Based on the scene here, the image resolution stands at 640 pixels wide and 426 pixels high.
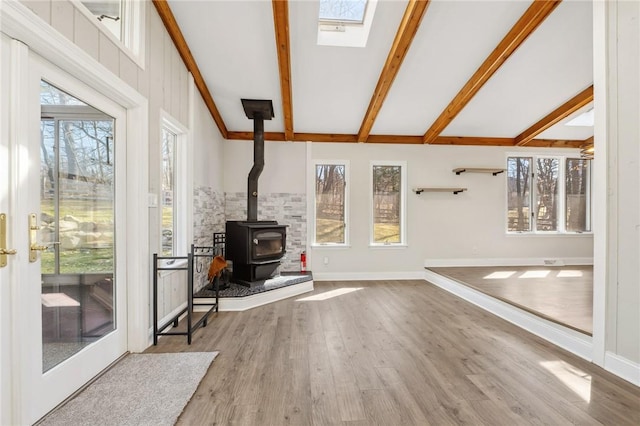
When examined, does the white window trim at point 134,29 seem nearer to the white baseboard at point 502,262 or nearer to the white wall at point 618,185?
the white wall at point 618,185

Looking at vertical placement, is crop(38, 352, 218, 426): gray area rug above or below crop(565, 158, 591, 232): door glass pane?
below

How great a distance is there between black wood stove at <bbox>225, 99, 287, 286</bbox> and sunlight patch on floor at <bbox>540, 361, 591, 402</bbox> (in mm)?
3037

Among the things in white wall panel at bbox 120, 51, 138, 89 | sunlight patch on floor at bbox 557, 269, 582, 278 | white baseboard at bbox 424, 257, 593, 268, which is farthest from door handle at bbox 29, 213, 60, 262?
sunlight patch on floor at bbox 557, 269, 582, 278

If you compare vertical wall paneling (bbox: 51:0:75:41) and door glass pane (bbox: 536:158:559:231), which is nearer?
vertical wall paneling (bbox: 51:0:75:41)

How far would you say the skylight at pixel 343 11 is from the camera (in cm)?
303

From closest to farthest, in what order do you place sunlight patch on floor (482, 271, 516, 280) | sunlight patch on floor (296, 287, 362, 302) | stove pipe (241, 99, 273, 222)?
sunlight patch on floor (296, 287, 362, 302) → stove pipe (241, 99, 273, 222) → sunlight patch on floor (482, 271, 516, 280)

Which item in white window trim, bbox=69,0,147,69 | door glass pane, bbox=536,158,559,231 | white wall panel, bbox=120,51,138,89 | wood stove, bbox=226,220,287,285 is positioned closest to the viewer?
white wall panel, bbox=120,51,138,89

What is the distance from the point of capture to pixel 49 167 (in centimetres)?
161

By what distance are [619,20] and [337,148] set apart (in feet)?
11.6

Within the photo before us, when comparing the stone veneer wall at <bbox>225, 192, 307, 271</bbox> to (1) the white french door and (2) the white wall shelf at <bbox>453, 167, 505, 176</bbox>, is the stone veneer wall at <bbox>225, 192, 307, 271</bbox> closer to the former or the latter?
(1) the white french door

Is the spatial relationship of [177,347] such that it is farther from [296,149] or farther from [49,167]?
[296,149]

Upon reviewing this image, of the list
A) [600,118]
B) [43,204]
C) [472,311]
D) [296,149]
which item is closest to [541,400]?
[472,311]

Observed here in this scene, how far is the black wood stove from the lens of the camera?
3646 millimetres

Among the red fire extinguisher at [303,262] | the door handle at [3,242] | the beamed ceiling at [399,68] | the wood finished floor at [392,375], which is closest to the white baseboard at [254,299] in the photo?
the wood finished floor at [392,375]
